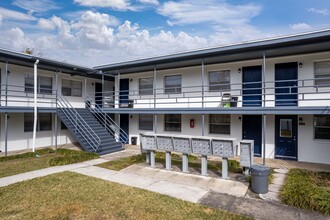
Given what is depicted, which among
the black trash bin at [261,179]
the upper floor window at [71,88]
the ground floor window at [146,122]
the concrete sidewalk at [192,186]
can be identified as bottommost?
the concrete sidewalk at [192,186]

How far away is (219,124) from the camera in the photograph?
1345cm

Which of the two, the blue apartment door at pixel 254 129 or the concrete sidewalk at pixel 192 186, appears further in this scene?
the blue apartment door at pixel 254 129

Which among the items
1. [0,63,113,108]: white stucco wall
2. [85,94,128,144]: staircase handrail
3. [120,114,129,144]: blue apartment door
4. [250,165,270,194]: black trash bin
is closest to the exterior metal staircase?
[85,94,128,144]: staircase handrail

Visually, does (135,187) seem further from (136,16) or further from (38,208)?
(136,16)

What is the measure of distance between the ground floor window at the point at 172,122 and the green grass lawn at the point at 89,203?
Answer: 8128 mm

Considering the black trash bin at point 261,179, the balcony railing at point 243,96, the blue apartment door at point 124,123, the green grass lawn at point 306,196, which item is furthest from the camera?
the blue apartment door at point 124,123

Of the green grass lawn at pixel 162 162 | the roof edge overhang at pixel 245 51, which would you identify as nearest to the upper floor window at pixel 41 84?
the roof edge overhang at pixel 245 51

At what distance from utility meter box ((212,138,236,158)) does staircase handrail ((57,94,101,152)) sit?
722 centimetres

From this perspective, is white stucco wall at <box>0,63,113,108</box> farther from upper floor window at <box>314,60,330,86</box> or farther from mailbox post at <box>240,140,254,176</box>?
upper floor window at <box>314,60,330,86</box>

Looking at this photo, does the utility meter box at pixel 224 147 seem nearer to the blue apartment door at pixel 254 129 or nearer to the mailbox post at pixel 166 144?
the mailbox post at pixel 166 144

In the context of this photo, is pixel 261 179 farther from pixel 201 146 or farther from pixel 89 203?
pixel 89 203

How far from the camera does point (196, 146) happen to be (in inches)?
337

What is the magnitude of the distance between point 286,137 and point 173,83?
7615mm

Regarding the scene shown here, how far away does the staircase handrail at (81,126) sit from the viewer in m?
13.0
